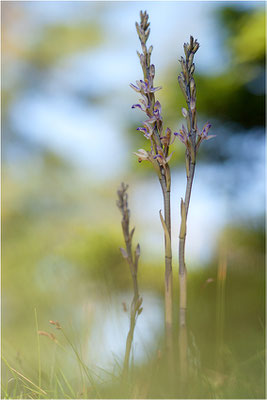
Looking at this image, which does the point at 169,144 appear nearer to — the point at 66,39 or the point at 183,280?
the point at 183,280

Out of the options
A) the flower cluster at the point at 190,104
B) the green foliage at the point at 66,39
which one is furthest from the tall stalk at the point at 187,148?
the green foliage at the point at 66,39

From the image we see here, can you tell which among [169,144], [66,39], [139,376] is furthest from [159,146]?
[66,39]

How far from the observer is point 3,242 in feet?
8.59

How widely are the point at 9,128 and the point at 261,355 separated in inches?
102

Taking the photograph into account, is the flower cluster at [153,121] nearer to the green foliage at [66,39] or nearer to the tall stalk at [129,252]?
the tall stalk at [129,252]

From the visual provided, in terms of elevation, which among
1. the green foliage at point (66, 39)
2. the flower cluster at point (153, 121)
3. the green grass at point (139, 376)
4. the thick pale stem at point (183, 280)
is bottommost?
the green grass at point (139, 376)

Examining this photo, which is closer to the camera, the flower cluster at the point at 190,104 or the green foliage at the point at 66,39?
the flower cluster at the point at 190,104

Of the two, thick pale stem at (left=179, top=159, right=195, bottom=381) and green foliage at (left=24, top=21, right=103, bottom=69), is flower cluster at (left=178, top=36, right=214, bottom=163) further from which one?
green foliage at (left=24, top=21, right=103, bottom=69)

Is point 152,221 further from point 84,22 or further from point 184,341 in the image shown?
point 184,341

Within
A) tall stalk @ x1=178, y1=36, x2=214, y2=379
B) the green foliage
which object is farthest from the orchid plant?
the green foliage

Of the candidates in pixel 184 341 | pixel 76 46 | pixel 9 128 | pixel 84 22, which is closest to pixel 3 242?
pixel 9 128

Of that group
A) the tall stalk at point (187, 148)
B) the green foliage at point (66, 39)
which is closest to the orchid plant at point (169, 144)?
the tall stalk at point (187, 148)

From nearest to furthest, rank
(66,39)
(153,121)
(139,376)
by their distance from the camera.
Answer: (153,121), (139,376), (66,39)

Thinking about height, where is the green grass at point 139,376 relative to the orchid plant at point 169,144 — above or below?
below
